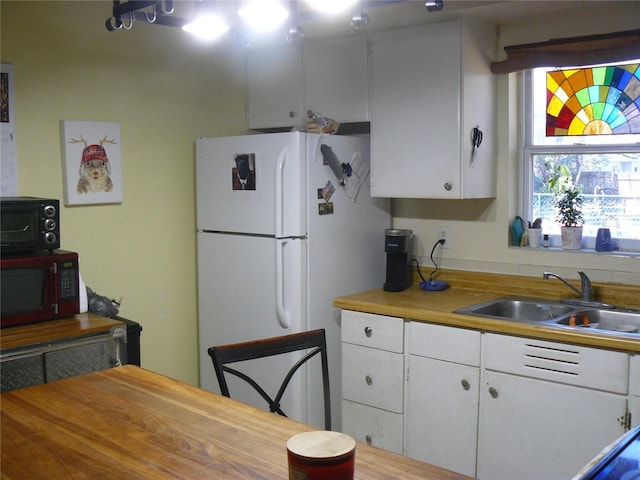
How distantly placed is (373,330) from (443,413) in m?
0.49

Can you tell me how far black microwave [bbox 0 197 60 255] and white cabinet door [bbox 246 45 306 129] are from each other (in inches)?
61.9

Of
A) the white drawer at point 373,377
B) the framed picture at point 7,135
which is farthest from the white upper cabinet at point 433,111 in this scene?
the framed picture at point 7,135

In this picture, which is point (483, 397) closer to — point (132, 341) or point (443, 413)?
point (443, 413)

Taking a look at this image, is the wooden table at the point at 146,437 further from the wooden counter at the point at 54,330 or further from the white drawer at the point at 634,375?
the white drawer at the point at 634,375

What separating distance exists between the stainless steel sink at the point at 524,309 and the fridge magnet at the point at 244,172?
4.17 ft

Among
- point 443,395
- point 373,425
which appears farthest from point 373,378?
point 443,395

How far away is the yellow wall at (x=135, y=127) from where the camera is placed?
117 inches

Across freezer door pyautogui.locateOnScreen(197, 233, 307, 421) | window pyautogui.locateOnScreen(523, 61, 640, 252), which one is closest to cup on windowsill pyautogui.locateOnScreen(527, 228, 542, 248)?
window pyautogui.locateOnScreen(523, 61, 640, 252)

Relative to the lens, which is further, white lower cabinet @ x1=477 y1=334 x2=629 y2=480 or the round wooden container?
white lower cabinet @ x1=477 y1=334 x2=629 y2=480

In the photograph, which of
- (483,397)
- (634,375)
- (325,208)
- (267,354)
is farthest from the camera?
(325,208)

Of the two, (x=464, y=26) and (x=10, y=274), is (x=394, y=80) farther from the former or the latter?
(x=10, y=274)

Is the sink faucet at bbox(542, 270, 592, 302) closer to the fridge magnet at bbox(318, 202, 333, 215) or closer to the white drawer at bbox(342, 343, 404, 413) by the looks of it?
the white drawer at bbox(342, 343, 404, 413)

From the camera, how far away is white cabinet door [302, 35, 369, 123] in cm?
348

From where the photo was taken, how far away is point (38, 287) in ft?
8.45
